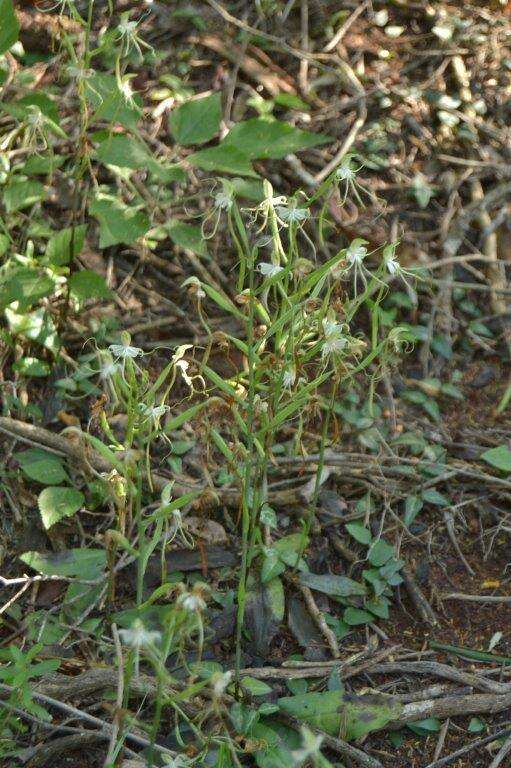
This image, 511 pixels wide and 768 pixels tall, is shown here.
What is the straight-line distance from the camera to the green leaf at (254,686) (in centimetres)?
187

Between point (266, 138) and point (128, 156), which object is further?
point (266, 138)

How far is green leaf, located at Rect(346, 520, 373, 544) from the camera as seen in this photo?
93.6 inches

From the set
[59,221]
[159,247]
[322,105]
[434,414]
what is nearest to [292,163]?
[322,105]

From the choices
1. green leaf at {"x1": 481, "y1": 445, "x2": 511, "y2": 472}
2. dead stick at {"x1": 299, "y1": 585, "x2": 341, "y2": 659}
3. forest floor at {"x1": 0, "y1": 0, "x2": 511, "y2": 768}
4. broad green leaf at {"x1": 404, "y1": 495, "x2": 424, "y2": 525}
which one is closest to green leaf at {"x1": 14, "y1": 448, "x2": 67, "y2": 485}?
forest floor at {"x1": 0, "y1": 0, "x2": 511, "y2": 768}

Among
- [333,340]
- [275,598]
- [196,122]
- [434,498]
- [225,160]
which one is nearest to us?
[333,340]

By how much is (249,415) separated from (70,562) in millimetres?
693

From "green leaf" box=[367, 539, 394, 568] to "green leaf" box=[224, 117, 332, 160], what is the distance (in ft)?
3.76

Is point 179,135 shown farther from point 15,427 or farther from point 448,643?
point 448,643

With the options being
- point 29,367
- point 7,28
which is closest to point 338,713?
point 29,367

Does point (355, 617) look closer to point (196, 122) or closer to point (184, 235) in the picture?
point (184, 235)

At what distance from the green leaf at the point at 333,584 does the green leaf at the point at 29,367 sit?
3.10 ft

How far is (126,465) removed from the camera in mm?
1687

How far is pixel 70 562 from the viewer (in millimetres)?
2188

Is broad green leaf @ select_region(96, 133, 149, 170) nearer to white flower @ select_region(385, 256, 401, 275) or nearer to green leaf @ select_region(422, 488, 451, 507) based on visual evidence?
white flower @ select_region(385, 256, 401, 275)
